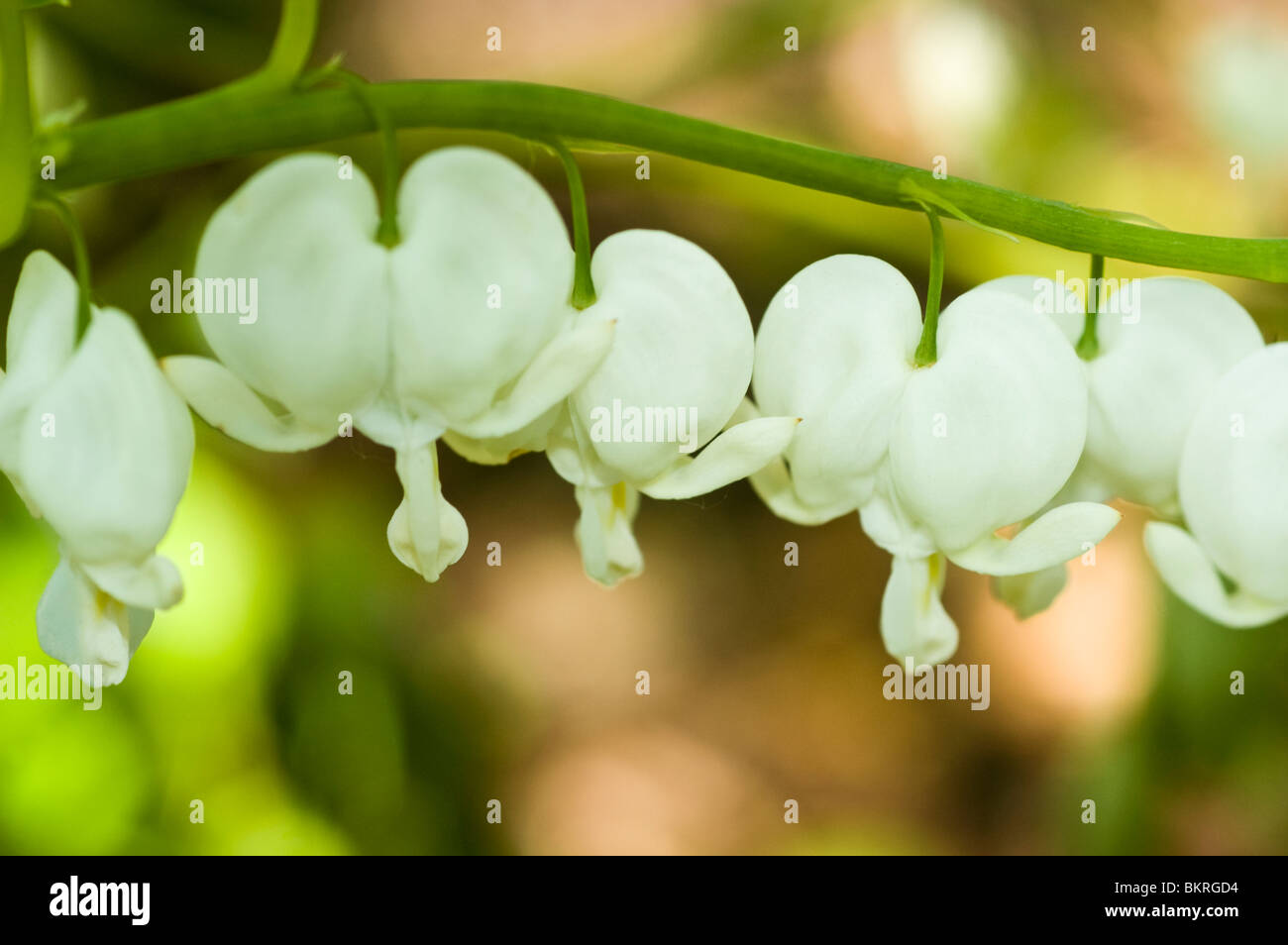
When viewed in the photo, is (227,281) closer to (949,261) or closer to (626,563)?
(626,563)

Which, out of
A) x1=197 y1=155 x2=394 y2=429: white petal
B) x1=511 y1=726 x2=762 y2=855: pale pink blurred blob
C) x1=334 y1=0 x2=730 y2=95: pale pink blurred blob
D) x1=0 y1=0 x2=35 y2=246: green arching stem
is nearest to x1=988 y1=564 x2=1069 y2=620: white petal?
x1=197 y1=155 x2=394 y2=429: white petal

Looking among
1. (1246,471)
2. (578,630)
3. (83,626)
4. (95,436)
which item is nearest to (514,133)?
(95,436)

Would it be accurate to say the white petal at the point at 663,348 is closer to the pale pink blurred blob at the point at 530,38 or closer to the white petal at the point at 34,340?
the white petal at the point at 34,340

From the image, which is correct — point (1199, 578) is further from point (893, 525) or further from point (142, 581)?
point (142, 581)

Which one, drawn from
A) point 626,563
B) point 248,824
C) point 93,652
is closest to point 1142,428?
point 626,563

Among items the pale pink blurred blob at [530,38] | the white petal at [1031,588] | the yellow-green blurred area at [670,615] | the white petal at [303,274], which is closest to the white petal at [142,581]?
the white petal at [303,274]

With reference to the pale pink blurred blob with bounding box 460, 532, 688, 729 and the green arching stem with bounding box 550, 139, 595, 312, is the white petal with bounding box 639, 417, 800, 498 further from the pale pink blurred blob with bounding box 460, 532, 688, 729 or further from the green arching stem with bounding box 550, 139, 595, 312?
the pale pink blurred blob with bounding box 460, 532, 688, 729
